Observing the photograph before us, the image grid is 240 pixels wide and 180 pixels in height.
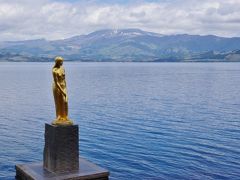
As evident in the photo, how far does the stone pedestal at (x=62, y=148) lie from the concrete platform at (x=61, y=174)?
44cm

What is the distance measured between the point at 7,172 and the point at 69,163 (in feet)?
24.3

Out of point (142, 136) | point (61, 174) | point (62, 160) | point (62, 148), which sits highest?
point (62, 148)

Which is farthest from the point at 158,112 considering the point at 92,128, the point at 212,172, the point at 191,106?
the point at 212,172

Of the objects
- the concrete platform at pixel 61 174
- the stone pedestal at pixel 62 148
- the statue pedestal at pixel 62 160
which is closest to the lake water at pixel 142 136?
the concrete platform at pixel 61 174

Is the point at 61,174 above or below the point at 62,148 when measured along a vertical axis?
below

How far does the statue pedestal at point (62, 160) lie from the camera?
84.1 ft

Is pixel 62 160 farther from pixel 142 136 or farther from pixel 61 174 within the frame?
pixel 142 136

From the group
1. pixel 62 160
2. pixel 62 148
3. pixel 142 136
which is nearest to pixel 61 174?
pixel 62 160

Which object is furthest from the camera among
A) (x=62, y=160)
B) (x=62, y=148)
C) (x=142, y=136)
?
(x=142, y=136)

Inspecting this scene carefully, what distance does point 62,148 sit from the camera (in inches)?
1021

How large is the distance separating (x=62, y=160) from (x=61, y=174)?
2.82 feet

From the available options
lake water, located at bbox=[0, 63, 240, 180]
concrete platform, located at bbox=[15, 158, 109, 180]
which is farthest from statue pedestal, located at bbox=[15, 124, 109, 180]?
lake water, located at bbox=[0, 63, 240, 180]

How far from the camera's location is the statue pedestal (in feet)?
84.1

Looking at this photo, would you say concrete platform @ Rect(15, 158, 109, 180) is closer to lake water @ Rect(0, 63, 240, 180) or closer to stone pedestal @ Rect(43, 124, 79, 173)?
stone pedestal @ Rect(43, 124, 79, 173)
